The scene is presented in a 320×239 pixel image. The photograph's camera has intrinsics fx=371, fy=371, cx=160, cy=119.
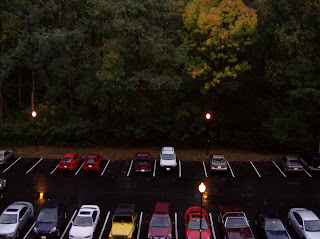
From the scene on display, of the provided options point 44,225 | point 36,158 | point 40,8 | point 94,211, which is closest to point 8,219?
point 44,225

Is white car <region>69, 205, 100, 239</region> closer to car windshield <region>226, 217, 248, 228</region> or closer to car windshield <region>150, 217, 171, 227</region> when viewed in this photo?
car windshield <region>150, 217, 171, 227</region>

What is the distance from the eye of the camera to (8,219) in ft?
71.4

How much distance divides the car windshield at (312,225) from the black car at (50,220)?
1432 cm

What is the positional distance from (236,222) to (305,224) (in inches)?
156

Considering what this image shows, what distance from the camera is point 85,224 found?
70.4 feet

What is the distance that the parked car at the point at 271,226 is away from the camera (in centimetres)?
2067

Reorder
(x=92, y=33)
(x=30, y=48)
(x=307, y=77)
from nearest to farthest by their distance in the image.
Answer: (x=307, y=77) → (x=30, y=48) → (x=92, y=33)

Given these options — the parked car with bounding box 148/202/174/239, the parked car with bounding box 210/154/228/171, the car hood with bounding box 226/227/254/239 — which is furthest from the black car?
the parked car with bounding box 210/154/228/171

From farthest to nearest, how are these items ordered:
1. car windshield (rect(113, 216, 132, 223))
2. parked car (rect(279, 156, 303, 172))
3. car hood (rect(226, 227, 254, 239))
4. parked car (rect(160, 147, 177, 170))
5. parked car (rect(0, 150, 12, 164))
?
parked car (rect(0, 150, 12, 164)) < parked car (rect(160, 147, 177, 170)) < parked car (rect(279, 156, 303, 172)) < car windshield (rect(113, 216, 132, 223)) < car hood (rect(226, 227, 254, 239))

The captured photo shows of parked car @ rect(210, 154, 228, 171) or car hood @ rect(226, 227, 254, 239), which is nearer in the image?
car hood @ rect(226, 227, 254, 239)

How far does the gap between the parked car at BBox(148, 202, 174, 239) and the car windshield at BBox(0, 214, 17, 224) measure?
8.00 metres

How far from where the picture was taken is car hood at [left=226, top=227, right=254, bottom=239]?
20.4 m

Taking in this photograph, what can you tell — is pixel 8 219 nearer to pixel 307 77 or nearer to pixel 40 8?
pixel 40 8

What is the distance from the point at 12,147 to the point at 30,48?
32.1ft
